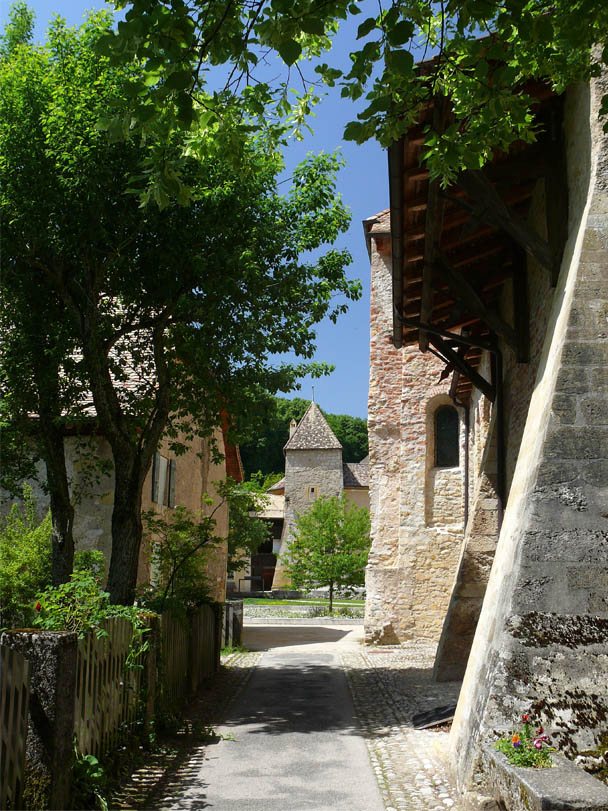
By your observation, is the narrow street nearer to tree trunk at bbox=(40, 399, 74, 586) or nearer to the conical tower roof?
tree trunk at bbox=(40, 399, 74, 586)

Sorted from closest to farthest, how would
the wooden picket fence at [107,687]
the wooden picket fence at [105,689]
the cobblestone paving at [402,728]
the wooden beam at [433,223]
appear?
1. the wooden picket fence at [107,687]
2. the wooden picket fence at [105,689]
3. the cobblestone paving at [402,728]
4. the wooden beam at [433,223]

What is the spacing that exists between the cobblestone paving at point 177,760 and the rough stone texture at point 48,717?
30.8 inches

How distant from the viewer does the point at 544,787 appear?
12.2 feet

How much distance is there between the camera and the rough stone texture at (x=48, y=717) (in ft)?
14.1

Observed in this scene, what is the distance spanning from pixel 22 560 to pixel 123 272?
4769 millimetres

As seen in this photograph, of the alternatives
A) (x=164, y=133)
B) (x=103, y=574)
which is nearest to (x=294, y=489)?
(x=103, y=574)

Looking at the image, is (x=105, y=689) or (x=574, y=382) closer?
(x=574, y=382)

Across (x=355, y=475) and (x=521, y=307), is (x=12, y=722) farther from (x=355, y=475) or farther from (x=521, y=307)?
(x=355, y=475)

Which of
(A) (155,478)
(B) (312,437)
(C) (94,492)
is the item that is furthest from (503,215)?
(B) (312,437)

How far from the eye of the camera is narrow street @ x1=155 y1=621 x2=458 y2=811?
5383 mm

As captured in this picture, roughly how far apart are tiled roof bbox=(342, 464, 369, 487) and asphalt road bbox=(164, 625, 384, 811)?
123ft

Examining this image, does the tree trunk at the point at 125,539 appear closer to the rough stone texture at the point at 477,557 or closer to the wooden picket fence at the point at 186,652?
the wooden picket fence at the point at 186,652

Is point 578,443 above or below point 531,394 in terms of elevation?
below

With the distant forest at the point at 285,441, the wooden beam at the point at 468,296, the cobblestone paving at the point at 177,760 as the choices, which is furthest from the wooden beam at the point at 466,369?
the distant forest at the point at 285,441
